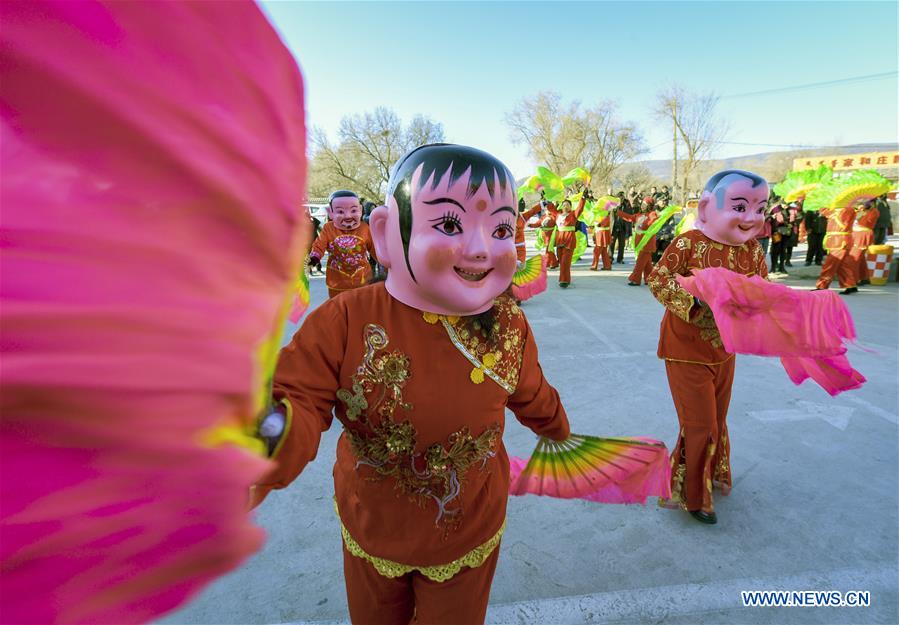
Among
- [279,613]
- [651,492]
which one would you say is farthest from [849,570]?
[279,613]

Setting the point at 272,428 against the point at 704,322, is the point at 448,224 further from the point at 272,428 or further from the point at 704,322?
the point at 704,322

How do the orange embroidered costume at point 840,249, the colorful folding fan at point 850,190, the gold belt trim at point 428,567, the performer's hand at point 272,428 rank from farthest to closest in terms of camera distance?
the orange embroidered costume at point 840,249, the colorful folding fan at point 850,190, the gold belt trim at point 428,567, the performer's hand at point 272,428

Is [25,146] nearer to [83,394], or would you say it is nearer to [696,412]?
[83,394]

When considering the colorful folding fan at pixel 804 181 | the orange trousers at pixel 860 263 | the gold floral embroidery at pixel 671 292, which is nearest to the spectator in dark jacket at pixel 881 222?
the orange trousers at pixel 860 263

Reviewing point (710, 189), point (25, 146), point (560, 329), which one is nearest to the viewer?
point (25, 146)

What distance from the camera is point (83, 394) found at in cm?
34

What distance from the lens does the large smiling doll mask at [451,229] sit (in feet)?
Result: 3.33

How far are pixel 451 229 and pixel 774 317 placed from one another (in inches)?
58.5

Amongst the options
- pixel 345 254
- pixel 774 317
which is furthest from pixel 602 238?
pixel 774 317

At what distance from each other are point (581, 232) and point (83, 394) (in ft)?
29.2

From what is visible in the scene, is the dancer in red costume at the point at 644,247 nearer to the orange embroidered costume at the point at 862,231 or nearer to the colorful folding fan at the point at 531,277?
the orange embroidered costume at the point at 862,231

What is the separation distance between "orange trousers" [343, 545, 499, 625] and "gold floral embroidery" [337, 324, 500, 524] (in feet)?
0.59

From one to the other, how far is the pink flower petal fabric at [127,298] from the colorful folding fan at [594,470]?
125 centimetres

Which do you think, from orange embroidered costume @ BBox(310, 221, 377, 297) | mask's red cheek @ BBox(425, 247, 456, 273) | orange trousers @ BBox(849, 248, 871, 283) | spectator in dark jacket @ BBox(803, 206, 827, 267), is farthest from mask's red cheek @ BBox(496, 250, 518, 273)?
spectator in dark jacket @ BBox(803, 206, 827, 267)
